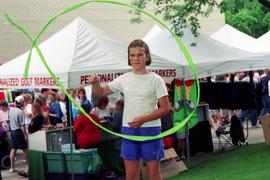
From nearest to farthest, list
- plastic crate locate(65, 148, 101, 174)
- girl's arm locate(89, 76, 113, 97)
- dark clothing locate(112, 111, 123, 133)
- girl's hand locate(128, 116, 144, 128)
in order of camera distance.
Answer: girl's hand locate(128, 116, 144, 128)
girl's arm locate(89, 76, 113, 97)
plastic crate locate(65, 148, 101, 174)
dark clothing locate(112, 111, 123, 133)

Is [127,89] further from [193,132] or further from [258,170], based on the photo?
[193,132]

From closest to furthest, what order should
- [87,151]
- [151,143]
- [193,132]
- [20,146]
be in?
[151,143] < [87,151] < [20,146] < [193,132]

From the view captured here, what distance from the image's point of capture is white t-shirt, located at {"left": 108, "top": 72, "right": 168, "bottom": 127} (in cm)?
577

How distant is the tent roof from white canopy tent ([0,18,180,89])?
125 inches

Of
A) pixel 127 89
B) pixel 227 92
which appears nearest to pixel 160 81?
pixel 127 89

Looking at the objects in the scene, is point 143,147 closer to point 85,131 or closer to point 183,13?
point 85,131

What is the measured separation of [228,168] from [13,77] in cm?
432

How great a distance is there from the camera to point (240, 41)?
15109mm

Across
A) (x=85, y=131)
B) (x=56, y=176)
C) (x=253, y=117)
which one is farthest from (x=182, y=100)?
(x=253, y=117)

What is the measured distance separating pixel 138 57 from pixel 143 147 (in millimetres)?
804

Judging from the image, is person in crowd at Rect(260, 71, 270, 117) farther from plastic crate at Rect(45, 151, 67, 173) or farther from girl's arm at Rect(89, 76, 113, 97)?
girl's arm at Rect(89, 76, 113, 97)

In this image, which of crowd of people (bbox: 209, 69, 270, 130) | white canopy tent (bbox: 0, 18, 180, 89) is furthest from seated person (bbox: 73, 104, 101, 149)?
crowd of people (bbox: 209, 69, 270, 130)

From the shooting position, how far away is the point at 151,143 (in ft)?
18.8

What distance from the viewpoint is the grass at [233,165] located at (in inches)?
431
